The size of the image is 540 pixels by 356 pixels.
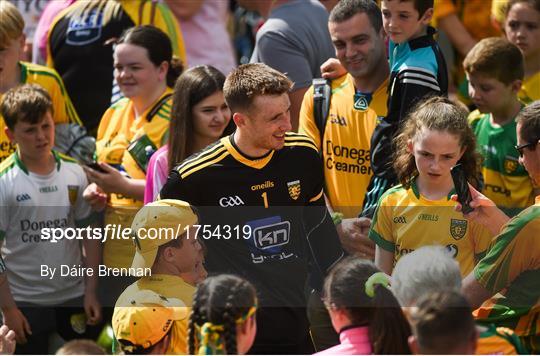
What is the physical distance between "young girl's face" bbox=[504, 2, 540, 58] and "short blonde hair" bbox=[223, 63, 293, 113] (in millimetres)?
2192

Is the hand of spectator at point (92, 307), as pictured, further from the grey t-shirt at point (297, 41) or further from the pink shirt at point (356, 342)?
the pink shirt at point (356, 342)

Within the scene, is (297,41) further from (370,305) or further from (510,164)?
(370,305)

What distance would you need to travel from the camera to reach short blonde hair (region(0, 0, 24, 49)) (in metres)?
7.03

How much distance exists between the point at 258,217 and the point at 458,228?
945 mm

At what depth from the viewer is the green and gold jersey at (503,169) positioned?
21.7 ft

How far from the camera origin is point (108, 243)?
6.74 meters

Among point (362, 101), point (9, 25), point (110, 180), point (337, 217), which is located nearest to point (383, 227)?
point (337, 217)

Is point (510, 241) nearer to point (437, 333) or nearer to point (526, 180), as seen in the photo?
point (437, 333)

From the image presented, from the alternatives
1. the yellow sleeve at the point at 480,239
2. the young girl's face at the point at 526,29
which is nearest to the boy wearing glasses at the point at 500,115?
the young girl's face at the point at 526,29

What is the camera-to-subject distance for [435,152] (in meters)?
5.45

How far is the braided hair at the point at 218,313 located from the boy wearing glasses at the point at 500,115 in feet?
8.56

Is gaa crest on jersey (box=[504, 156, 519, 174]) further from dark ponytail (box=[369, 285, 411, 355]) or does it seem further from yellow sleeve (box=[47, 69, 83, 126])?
yellow sleeve (box=[47, 69, 83, 126])

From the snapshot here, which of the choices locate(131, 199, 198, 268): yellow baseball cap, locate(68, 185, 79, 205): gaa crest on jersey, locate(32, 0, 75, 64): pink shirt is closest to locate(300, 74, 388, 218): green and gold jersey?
locate(131, 199, 198, 268): yellow baseball cap

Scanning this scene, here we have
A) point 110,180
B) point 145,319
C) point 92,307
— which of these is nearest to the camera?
point 145,319
